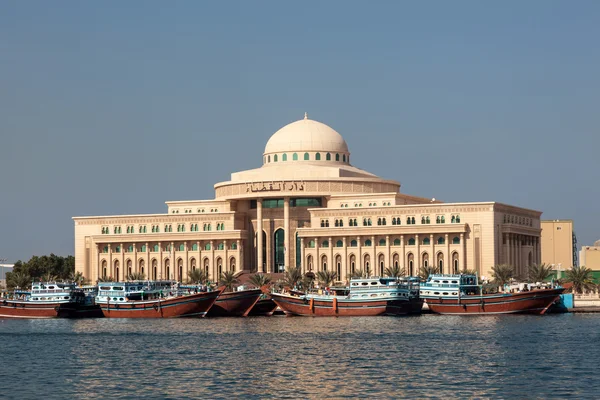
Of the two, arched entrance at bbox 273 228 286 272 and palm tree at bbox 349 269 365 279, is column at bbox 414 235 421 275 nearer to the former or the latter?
palm tree at bbox 349 269 365 279

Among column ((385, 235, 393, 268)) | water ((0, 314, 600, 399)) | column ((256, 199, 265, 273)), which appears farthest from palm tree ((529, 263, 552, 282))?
column ((256, 199, 265, 273))

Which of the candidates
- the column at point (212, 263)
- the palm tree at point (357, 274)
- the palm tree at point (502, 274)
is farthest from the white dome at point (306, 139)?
the palm tree at point (502, 274)

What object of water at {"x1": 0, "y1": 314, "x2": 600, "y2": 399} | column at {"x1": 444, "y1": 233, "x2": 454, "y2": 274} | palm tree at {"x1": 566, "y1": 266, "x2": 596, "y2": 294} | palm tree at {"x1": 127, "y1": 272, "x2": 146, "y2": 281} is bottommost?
water at {"x1": 0, "y1": 314, "x2": 600, "y2": 399}

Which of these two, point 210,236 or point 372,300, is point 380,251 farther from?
point 372,300

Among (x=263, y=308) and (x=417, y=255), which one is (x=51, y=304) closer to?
(x=263, y=308)

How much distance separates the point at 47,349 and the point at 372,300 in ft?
155

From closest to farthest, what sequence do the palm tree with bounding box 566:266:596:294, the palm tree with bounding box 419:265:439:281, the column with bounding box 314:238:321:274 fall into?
the palm tree with bounding box 566:266:596:294
the palm tree with bounding box 419:265:439:281
the column with bounding box 314:238:321:274

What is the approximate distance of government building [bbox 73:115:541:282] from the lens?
561 feet

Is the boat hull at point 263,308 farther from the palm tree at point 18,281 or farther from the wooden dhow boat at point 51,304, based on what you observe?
the palm tree at point 18,281

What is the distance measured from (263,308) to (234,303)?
746cm

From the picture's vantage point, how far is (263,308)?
149 meters

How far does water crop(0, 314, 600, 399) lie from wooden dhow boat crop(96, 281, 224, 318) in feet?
Result: 47.2

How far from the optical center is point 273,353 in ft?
292

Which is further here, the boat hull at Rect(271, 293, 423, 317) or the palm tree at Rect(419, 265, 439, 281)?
the palm tree at Rect(419, 265, 439, 281)
